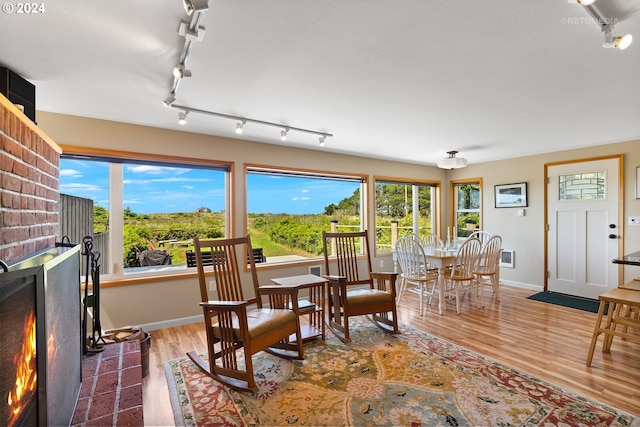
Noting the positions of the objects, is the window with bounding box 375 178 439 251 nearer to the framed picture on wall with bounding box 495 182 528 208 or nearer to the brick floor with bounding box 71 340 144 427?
the framed picture on wall with bounding box 495 182 528 208

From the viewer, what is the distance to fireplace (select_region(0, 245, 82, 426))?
90cm

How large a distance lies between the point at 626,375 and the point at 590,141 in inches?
123

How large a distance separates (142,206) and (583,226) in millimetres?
5871

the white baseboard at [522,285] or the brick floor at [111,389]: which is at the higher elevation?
the brick floor at [111,389]

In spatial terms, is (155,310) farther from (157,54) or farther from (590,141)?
(590,141)

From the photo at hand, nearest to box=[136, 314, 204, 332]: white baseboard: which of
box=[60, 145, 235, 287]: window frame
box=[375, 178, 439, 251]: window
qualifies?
box=[60, 145, 235, 287]: window frame

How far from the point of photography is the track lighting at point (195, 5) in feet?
4.20

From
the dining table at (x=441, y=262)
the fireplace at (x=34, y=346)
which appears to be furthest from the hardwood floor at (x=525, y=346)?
the fireplace at (x=34, y=346)

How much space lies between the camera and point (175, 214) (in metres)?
3.53

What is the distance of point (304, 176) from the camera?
4.51 metres

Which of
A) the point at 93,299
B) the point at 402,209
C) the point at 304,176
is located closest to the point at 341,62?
the point at 93,299

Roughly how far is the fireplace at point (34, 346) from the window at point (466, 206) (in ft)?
19.7

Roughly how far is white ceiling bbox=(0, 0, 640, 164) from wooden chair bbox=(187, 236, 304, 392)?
130 cm

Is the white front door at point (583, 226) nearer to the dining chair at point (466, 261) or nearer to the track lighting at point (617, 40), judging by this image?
the dining chair at point (466, 261)
